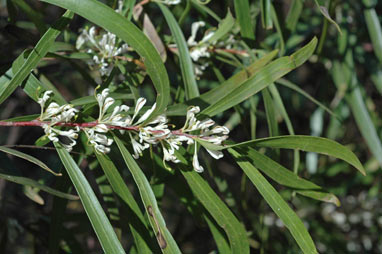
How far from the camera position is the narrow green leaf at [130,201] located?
2.55 ft

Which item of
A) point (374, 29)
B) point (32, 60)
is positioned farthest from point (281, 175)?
point (374, 29)

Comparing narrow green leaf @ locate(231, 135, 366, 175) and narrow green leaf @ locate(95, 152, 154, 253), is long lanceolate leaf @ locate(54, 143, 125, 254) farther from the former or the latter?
narrow green leaf @ locate(231, 135, 366, 175)

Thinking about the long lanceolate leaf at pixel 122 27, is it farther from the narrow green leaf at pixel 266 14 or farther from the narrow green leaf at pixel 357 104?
the narrow green leaf at pixel 357 104

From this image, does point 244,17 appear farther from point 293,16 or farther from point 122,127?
point 122,127

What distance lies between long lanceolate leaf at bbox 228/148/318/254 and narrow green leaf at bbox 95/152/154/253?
197 mm

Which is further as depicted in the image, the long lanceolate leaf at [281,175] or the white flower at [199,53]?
the white flower at [199,53]

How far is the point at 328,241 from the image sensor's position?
6.02ft

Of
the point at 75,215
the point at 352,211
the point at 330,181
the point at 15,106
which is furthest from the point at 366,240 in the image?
the point at 15,106

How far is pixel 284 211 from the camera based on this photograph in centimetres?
74

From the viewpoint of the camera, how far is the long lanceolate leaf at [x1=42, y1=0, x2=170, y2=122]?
2.33 ft

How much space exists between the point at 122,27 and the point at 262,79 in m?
0.25

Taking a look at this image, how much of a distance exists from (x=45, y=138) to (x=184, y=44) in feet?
1.13

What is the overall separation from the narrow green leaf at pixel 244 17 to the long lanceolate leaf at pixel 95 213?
1.58ft

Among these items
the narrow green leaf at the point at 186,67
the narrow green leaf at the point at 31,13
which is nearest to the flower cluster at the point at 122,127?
the narrow green leaf at the point at 186,67
